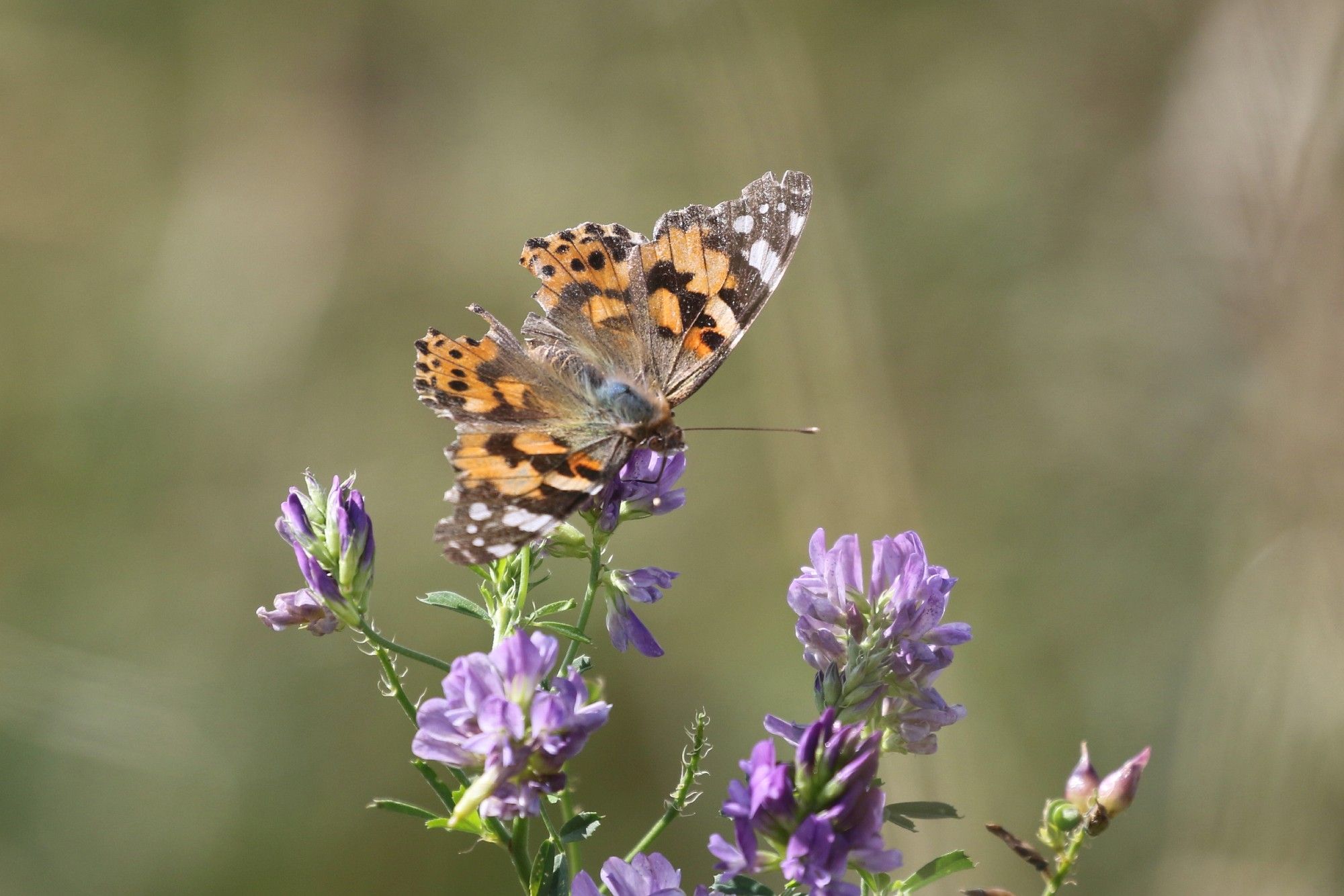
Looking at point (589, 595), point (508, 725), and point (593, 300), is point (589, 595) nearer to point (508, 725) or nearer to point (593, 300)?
point (508, 725)

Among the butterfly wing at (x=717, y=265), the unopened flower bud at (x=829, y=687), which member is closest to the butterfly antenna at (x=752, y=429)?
the butterfly wing at (x=717, y=265)

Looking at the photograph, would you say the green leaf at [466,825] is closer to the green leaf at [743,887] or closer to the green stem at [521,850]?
the green stem at [521,850]

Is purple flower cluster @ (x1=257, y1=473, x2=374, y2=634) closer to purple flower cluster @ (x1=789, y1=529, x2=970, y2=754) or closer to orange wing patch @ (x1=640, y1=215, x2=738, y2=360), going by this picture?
purple flower cluster @ (x1=789, y1=529, x2=970, y2=754)

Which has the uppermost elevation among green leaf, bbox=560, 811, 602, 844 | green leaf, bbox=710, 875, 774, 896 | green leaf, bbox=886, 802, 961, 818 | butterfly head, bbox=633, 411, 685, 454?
butterfly head, bbox=633, 411, 685, 454

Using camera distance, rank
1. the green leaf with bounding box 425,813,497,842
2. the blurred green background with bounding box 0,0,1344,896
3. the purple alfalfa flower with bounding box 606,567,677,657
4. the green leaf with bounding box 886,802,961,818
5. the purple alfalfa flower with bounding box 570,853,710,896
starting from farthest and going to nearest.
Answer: the blurred green background with bounding box 0,0,1344,896, the purple alfalfa flower with bounding box 606,567,677,657, the green leaf with bounding box 886,802,961,818, the purple alfalfa flower with bounding box 570,853,710,896, the green leaf with bounding box 425,813,497,842

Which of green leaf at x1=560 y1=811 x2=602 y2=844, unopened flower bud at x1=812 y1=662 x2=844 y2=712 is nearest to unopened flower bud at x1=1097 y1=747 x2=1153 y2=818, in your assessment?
unopened flower bud at x1=812 y1=662 x2=844 y2=712

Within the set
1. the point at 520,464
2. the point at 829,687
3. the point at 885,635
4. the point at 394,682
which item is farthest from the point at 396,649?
the point at 885,635

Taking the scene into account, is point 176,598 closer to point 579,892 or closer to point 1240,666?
point 579,892
